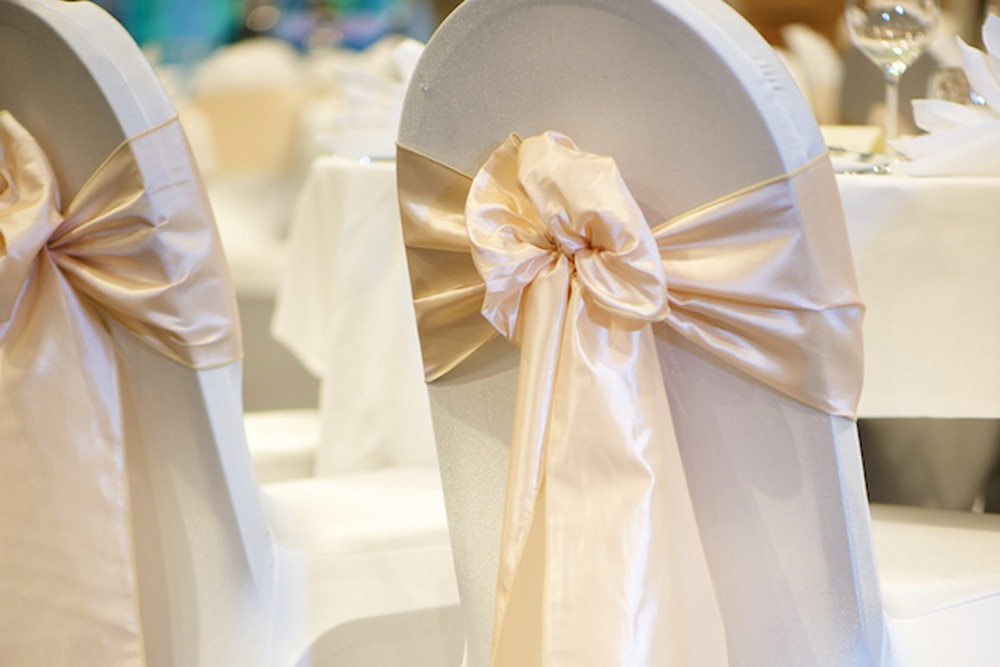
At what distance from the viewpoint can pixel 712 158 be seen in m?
0.87

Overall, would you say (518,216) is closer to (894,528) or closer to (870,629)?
(870,629)

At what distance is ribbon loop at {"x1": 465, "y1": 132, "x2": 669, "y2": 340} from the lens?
869 millimetres

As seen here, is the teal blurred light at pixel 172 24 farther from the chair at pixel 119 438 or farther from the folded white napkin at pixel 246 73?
the chair at pixel 119 438

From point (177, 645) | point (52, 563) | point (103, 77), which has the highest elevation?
point (103, 77)

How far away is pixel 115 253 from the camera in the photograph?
3.75 feet

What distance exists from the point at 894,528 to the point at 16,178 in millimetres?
872

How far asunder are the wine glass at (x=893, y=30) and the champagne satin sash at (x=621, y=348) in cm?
73

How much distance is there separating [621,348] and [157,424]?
1.63 feet

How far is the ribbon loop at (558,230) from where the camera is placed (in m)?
0.87

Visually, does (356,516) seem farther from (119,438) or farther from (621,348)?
(621,348)

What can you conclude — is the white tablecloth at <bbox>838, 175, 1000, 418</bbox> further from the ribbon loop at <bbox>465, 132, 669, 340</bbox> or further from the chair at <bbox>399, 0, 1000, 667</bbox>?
the ribbon loop at <bbox>465, 132, 669, 340</bbox>

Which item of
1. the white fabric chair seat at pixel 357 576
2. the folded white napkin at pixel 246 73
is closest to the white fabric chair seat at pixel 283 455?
the white fabric chair seat at pixel 357 576

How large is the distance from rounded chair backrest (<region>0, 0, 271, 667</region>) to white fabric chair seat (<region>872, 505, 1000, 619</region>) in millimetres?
581

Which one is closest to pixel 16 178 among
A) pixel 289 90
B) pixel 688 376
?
pixel 688 376
